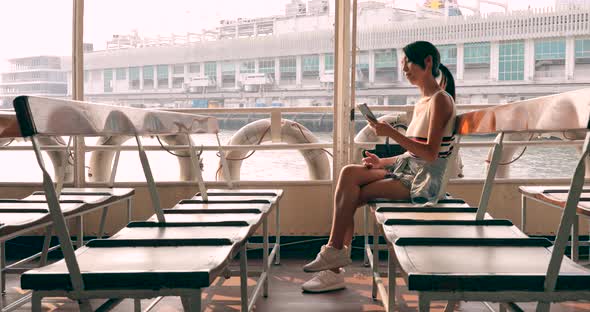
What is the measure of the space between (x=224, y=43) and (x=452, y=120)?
61.2 ft

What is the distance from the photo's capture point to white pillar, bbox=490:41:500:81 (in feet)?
71.9

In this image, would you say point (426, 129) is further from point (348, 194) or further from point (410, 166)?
point (348, 194)

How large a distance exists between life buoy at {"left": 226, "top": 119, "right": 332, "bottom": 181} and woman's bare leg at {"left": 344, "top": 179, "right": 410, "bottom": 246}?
106cm

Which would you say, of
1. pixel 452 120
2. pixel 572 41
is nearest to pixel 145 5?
pixel 572 41

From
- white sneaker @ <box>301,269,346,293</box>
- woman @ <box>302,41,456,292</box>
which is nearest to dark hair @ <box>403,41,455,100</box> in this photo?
woman @ <box>302,41,456,292</box>

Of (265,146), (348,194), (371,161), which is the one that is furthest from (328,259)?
(265,146)

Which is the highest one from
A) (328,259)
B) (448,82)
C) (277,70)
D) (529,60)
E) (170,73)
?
(529,60)

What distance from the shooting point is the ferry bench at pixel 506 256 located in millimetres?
877

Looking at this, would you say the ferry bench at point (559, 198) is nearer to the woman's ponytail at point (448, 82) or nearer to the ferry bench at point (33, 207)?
the woman's ponytail at point (448, 82)

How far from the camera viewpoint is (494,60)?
2269cm

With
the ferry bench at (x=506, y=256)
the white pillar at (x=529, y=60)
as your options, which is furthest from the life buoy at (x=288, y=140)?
the white pillar at (x=529, y=60)

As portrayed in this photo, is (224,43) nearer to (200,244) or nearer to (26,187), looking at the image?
(26,187)

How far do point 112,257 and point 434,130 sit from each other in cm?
115

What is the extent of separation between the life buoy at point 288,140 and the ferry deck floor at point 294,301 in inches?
34.9
